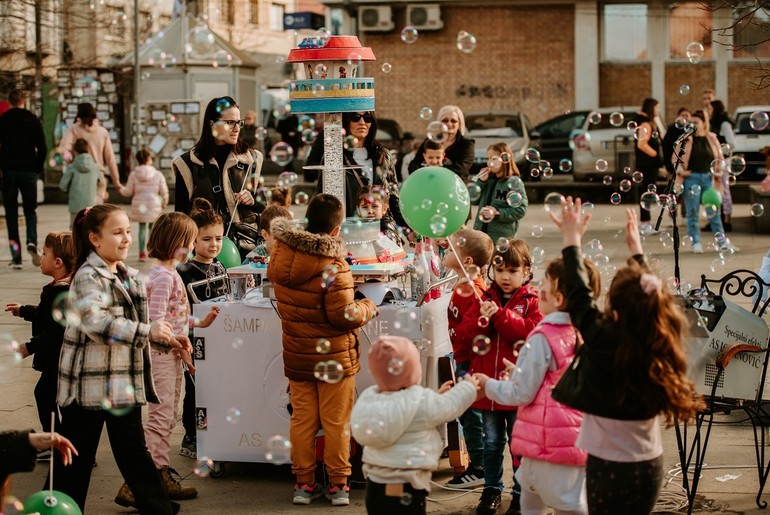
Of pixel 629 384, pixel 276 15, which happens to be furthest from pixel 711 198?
pixel 276 15

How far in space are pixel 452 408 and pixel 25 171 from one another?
427 inches

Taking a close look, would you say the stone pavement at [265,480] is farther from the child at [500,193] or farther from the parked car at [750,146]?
the parked car at [750,146]

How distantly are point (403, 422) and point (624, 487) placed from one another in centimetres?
80

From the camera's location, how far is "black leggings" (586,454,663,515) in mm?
3941

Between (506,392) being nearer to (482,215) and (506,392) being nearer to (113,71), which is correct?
(482,215)

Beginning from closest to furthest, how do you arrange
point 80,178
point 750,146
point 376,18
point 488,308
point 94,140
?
point 488,308, point 80,178, point 94,140, point 750,146, point 376,18

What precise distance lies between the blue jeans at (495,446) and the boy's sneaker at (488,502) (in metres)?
0.02

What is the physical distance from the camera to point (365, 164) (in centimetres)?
769

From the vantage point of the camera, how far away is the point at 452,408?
421 cm

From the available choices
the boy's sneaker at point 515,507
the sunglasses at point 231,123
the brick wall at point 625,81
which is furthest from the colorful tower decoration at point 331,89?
the brick wall at point 625,81

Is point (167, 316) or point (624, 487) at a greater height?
point (167, 316)

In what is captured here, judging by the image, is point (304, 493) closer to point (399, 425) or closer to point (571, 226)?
point (399, 425)

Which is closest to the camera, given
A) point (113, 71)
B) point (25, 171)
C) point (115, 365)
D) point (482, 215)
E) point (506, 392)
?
point (506, 392)

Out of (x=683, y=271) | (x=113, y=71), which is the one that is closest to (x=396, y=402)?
(x=683, y=271)
